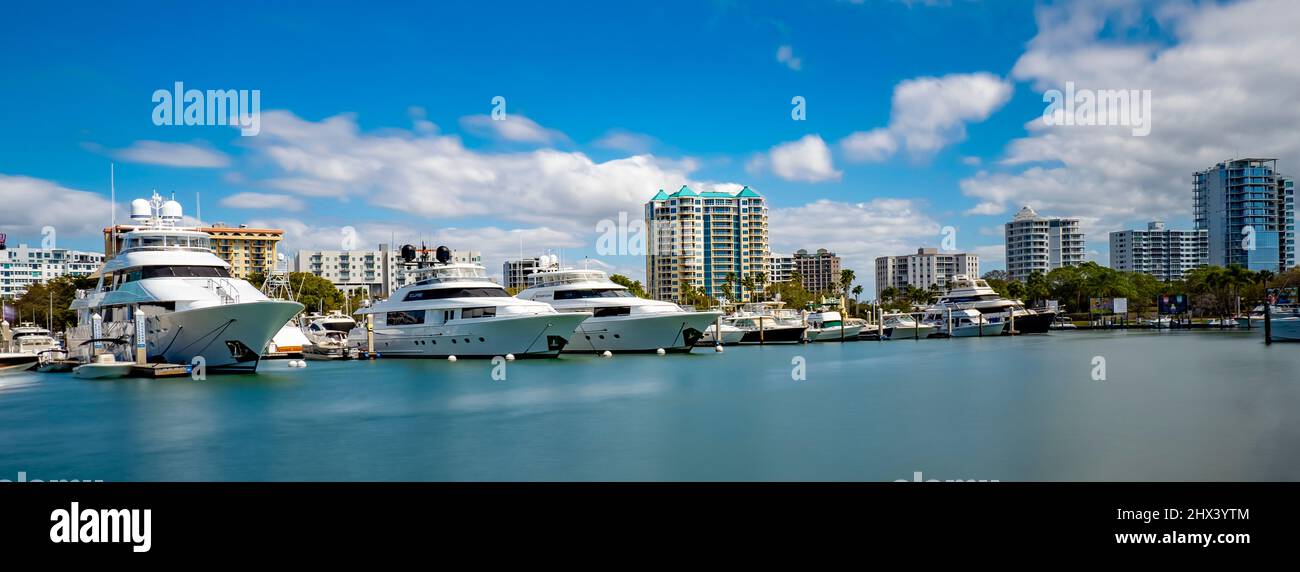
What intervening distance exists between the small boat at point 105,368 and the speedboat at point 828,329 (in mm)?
59165

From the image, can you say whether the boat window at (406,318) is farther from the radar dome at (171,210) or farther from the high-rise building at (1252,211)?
the high-rise building at (1252,211)

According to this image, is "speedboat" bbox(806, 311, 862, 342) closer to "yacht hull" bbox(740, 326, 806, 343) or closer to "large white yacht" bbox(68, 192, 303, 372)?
"yacht hull" bbox(740, 326, 806, 343)

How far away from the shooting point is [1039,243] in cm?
16050

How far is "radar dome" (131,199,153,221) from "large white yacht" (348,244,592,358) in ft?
52.3

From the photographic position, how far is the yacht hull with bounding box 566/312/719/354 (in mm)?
53000

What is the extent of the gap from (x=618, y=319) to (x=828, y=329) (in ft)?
114

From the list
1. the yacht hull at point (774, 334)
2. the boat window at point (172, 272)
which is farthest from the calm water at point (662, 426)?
the yacht hull at point (774, 334)

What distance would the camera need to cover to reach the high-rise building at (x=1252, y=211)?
11825 centimetres

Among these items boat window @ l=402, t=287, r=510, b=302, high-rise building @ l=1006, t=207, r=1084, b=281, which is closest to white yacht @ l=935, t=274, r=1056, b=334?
boat window @ l=402, t=287, r=510, b=302

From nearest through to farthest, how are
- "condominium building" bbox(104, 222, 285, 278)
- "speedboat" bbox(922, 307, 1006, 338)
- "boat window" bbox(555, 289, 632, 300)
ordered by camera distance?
"boat window" bbox(555, 289, 632, 300) < "speedboat" bbox(922, 307, 1006, 338) < "condominium building" bbox(104, 222, 285, 278)
